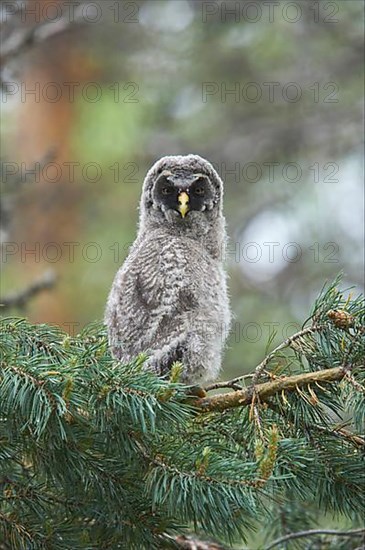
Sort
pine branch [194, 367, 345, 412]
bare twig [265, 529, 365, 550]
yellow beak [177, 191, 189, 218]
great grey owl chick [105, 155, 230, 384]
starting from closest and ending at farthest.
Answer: pine branch [194, 367, 345, 412] → bare twig [265, 529, 365, 550] → great grey owl chick [105, 155, 230, 384] → yellow beak [177, 191, 189, 218]

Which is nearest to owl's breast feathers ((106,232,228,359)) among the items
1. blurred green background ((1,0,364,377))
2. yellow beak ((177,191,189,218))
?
yellow beak ((177,191,189,218))

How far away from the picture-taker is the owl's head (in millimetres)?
3777

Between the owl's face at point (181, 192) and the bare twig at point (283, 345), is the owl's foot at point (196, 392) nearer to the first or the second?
the bare twig at point (283, 345)

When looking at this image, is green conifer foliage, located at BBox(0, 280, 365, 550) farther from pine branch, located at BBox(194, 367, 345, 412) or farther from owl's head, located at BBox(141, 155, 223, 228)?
owl's head, located at BBox(141, 155, 223, 228)

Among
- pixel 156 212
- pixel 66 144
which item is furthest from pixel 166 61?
pixel 156 212

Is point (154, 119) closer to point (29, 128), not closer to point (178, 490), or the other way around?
point (29, 128)

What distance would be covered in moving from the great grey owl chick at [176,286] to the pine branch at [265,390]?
597mm

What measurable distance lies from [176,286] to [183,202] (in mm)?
444

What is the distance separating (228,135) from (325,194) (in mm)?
1844

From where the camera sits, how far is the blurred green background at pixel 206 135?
9430mm

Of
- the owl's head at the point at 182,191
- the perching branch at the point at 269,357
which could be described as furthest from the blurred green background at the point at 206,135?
the perching branch at the point at 269,357

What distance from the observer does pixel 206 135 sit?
10156 mm

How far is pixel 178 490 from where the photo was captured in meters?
2.40

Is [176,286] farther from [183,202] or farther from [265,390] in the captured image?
[265,390]
